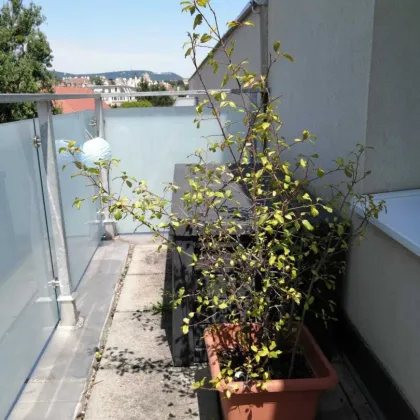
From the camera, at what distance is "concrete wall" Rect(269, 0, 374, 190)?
2.34m

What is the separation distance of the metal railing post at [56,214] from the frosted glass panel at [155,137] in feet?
7.19

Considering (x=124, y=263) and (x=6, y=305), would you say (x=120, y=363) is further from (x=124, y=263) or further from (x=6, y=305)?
(x=124, y=263)

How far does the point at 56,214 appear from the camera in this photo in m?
3.15

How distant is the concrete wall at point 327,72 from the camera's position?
234 centimetres

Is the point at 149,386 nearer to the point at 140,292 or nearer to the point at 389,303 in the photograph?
the point at 140,292

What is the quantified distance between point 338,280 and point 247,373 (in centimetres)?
102

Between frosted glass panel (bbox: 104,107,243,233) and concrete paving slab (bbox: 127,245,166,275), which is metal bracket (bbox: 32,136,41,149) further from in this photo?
frosted glass panel (bbox: 104,107,243,233)

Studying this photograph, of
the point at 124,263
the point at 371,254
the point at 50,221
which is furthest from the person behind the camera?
the point at 124,263

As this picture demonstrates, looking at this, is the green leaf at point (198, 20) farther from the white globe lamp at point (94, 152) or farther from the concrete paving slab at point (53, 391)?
the white globe lamp at point (94, 152)

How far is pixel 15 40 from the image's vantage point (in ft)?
86.1

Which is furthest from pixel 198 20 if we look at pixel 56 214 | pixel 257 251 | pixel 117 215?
pixel 56 214

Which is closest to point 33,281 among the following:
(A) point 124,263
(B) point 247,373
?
(B) point 247,373

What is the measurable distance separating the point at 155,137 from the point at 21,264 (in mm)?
3044

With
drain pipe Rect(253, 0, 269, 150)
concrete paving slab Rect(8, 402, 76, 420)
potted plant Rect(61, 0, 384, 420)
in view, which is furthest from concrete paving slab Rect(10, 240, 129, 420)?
drain pipe Rect(253, 0, 269, 150)
